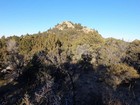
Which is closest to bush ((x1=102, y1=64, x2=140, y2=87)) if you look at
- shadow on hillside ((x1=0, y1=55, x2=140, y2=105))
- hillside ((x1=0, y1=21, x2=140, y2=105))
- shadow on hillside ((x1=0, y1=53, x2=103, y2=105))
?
hillside ((x1=0, y1=21, x2=140, y2=105))

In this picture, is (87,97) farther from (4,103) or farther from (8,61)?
(8,61)

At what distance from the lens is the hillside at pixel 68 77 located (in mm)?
21781

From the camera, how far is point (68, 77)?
2628 cm

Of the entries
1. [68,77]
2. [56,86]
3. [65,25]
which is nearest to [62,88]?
[56,86]

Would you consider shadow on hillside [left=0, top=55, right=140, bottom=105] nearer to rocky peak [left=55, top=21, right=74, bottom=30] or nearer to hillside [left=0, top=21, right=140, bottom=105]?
hillside [left=0, top=21, right=140, bottom=105]

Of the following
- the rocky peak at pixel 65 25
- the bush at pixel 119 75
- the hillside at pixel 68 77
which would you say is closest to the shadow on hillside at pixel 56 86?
the hillside at pixel 68 77

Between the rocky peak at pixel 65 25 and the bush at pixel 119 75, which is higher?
the rocky peak at pixel 65 25

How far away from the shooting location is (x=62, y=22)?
96.2 metres

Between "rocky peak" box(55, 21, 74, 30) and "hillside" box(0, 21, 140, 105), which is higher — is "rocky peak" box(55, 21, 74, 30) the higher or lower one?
the higher one

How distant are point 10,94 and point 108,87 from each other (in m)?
13.7

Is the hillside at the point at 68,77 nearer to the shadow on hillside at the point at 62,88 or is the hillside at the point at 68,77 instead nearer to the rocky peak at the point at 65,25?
the shadow on hillside at the point at 62,88

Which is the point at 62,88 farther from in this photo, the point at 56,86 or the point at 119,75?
the point at 119,75

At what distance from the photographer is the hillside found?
21.8 metres

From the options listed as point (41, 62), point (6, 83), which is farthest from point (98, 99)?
point (6, 83)
